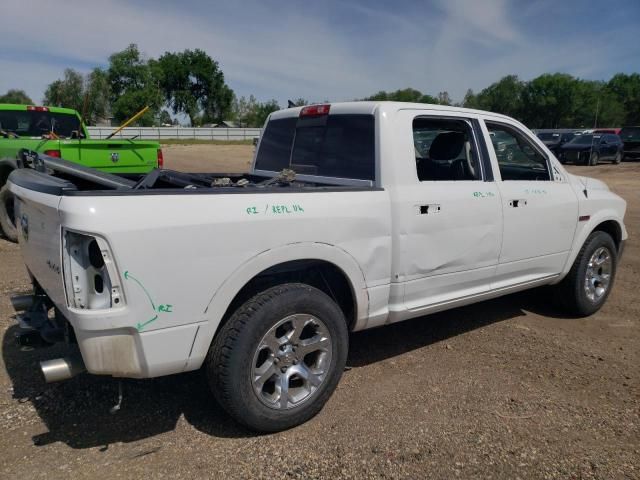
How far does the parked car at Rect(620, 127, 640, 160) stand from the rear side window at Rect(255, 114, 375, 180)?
2629cm

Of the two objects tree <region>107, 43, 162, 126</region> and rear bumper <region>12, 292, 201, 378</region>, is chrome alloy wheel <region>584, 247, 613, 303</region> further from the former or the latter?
tree <region>107, 43, 162, 126</region>

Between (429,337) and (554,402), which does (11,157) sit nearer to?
(429,337)

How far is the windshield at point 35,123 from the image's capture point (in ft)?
29.9

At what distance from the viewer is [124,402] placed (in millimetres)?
3414

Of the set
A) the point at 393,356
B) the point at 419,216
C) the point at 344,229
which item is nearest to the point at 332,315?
the point at 344,229

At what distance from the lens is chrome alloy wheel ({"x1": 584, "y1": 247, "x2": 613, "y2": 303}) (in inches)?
202

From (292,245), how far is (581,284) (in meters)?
3.36

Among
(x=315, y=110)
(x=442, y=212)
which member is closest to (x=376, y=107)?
(x=315, y=110)

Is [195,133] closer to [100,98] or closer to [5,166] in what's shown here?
[100,98]

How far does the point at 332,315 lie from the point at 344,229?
0.52m

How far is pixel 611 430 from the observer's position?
10.5 ft

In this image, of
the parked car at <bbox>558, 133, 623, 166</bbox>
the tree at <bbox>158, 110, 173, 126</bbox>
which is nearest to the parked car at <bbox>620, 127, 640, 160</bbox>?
the parked car at <bbox>558, 133, 623, 166</bbox>

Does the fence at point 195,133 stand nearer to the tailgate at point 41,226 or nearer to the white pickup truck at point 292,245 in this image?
the white pickup truck at point 292,245

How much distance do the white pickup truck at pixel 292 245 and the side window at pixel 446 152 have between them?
0.04ft
